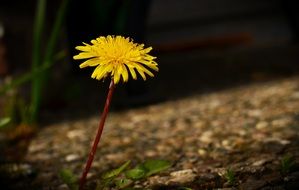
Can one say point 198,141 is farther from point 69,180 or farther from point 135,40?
point 135,40

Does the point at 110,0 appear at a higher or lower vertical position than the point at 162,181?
higher

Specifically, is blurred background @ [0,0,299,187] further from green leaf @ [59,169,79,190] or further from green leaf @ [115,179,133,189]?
green leaf @ [115,179,133,189]

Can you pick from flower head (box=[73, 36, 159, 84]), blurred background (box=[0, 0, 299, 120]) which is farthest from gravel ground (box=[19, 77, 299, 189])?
flower head (box=[73, 36, 159, 84])

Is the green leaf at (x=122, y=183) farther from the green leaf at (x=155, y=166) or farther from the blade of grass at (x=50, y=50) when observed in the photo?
the blade of grass at (x=50, y=50)

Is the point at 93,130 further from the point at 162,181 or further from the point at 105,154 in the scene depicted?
the point at 162,181

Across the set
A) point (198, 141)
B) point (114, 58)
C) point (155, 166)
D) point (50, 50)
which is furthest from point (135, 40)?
point (114, 58)

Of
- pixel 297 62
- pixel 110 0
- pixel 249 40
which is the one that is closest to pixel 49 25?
pixel 110 0
